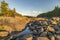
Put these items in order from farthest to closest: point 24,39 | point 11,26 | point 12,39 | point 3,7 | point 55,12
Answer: point 55,12 < point 3,7 < point 11,26 < point 12,39 < point 24,39

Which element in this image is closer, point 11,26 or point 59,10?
point 11,26

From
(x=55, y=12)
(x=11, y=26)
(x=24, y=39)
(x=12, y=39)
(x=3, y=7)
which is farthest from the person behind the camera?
(x=55, y=12)

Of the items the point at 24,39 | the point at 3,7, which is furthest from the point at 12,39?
the point at 3,7

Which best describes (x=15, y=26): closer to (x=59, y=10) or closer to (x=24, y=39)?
(x=24, y=39)

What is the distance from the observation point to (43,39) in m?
13.8

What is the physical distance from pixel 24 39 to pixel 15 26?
1736 centimetres

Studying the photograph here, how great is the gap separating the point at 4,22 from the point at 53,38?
61.4 ft

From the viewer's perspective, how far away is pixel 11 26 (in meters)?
30.3

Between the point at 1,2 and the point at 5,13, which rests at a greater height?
the point at 1,2

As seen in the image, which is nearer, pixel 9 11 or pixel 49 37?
pixel 49 37

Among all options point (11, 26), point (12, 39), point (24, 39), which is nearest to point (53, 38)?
point (24, 39)

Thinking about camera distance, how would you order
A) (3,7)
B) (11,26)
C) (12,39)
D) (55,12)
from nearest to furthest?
1. (12,39)
2. (11,26)
3. (3,7)
4. (55,12)

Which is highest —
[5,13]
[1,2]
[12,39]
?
[1,2]

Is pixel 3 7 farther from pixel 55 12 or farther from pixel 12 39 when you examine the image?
pixel 55 12
